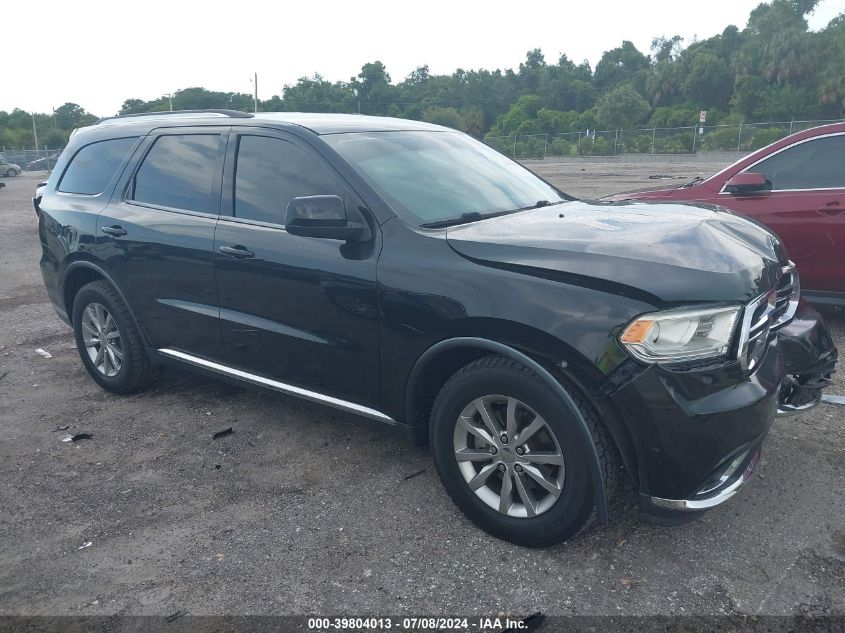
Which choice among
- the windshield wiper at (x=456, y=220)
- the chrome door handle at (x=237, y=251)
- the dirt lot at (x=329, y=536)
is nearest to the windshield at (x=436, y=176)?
the windshield wiper at (x=456, y=220)

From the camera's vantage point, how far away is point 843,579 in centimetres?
276

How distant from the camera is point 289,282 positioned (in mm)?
Answer: 3646

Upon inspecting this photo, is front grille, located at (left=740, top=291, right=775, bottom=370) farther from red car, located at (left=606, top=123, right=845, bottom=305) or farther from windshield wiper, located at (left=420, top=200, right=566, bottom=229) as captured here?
red car, located at (left=606, top=123, right=845, bottom=305)

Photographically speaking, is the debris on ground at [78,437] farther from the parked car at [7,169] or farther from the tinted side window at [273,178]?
the parked car at [7,169]

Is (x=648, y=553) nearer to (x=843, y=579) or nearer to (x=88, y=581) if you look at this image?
(x=843, y=579)

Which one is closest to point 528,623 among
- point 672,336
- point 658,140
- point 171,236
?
point 672,336

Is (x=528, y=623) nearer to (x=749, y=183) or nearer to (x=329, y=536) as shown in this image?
(x=329, y=536)

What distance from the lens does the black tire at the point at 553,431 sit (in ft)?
9.00

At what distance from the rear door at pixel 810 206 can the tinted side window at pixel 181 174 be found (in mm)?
4150

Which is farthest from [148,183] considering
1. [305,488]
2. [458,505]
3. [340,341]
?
[458,505]

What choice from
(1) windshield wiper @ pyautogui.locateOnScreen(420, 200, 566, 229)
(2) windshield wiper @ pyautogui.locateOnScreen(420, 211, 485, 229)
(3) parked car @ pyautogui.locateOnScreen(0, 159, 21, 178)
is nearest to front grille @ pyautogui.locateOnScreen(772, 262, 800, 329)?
(1) windshield wiper @ pyautogui.locateOnScreen(420, 200, 566, 229)

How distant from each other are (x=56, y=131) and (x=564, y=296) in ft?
303

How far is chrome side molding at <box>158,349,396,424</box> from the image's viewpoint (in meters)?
3.52

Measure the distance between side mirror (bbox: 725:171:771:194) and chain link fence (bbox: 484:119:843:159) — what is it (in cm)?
2837
